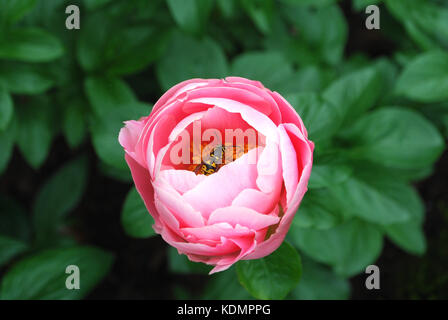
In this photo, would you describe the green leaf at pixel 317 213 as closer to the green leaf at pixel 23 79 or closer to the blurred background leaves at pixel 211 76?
the blurred background leaves at pixel 211 76

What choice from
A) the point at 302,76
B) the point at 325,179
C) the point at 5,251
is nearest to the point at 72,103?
the point at 5,251

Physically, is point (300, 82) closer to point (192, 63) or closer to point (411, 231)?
point (192, 63)

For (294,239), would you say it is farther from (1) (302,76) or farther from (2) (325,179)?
(1) (302,76)

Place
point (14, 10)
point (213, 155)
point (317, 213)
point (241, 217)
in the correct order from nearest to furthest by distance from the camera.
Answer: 1. point (241, 217)
2. point (213, 155)
3. point (317, 213)
4. point (14, 10)

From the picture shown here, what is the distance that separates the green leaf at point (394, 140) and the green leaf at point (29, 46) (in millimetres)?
841

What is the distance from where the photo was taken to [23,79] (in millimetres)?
1162

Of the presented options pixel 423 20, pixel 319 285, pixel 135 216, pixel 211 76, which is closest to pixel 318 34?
pixel 423 20

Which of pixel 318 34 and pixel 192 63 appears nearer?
pixel 192 63

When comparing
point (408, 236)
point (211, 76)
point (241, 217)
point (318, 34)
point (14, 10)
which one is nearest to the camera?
point (241, 217)

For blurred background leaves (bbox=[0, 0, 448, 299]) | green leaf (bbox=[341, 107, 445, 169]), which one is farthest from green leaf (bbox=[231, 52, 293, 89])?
green leaf (bbox=[341, 107, 445, 169])

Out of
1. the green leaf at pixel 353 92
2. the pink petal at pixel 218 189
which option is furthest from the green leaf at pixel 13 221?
the green leaf at pixel 353 92

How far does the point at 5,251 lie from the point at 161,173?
0.68 m

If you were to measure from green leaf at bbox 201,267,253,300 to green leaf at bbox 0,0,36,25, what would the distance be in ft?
2.84

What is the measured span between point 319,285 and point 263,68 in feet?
2.23
